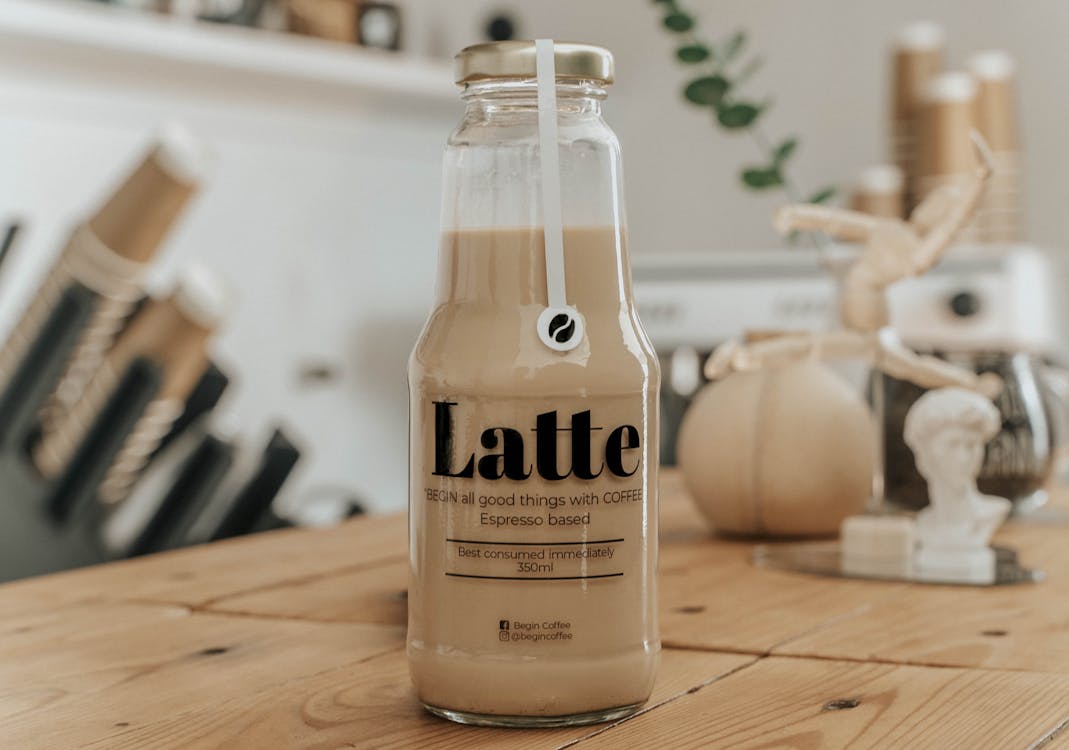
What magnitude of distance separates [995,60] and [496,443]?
99.7 inches

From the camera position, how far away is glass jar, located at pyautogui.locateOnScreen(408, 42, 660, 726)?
53cm

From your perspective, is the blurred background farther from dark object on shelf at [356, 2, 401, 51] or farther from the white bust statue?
the white bust statue

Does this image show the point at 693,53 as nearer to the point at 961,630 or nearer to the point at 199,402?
the point at 961,630

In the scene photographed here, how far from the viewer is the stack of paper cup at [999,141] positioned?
2785 millimetres

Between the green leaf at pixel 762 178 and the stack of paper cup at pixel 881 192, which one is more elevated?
the stack of paper cup at pixel 881 192

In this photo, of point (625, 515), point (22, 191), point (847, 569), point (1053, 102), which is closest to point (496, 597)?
point (625, 515)

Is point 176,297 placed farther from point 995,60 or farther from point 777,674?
point 995,60

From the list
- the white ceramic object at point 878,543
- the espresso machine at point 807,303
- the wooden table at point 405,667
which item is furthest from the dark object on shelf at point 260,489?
the espresso machine at point 807,303

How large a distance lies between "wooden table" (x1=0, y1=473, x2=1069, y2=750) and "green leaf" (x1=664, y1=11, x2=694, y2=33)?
42 cm

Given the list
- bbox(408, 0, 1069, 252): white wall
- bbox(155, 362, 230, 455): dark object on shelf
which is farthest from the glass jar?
bbox(408, 0, 1069, 252): white wall

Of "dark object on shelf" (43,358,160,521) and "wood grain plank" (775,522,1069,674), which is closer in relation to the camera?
"wood grain plank" (775,522,1069,674)

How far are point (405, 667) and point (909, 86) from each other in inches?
98.2

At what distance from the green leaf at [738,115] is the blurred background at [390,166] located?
3.99ft

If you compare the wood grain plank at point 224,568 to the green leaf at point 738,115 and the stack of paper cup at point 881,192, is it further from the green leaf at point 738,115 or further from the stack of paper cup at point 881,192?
the stack of paper cup at point 881,192
